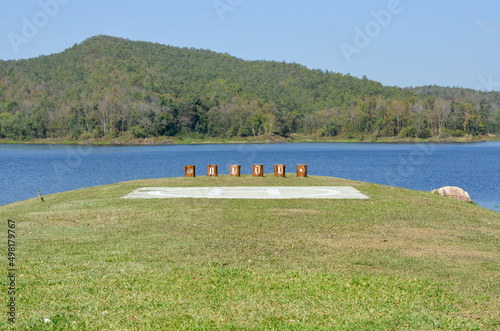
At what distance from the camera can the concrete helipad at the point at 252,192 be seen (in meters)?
19.9

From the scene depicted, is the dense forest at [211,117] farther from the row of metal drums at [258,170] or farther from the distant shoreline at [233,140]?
the row of metal drums at [258,170]

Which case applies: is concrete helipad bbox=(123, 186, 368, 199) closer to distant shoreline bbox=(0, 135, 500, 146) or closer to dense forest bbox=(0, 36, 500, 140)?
distant shoreline bbox=(0, 135, 500, 146)

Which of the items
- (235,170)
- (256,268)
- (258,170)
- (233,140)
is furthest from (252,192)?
(233,140)

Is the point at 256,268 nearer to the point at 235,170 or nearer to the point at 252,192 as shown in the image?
the point at 252,192

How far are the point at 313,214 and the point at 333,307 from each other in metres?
8.10

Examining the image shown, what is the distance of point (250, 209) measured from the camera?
54.7 ft

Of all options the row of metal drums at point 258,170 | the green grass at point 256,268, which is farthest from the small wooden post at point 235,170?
the green grass at point 256,268

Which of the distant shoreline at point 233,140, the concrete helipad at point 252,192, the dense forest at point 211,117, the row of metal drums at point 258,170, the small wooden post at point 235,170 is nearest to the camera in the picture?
the concrete helipad at point 252,192

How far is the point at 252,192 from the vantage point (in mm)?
21219

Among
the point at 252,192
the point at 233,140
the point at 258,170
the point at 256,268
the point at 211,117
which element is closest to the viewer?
the point at 256,268

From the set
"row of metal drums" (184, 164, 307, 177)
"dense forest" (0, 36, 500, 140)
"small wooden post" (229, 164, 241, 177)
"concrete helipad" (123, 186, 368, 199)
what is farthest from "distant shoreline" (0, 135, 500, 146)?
"concrete helipad" (123, 186, 368, 199)

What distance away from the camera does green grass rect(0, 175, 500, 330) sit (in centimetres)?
743

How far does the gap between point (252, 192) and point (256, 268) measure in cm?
1149

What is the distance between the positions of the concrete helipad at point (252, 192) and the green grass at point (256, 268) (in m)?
2.66
